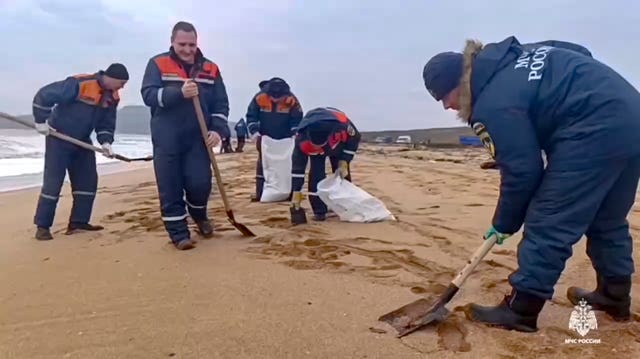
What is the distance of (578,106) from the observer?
8.17 feet

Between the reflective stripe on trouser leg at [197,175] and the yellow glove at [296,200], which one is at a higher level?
the reflective stripe on trouser leg at [197,175]

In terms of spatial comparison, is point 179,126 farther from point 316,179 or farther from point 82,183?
point 316,179

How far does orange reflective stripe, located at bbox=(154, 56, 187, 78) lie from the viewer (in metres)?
4.59

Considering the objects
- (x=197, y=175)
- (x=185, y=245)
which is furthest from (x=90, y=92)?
(x=185, y=245)

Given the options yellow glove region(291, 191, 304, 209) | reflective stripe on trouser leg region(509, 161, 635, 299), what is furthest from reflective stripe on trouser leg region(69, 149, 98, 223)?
reflective stripe on trouser leg region(509, 161, 635, 299)

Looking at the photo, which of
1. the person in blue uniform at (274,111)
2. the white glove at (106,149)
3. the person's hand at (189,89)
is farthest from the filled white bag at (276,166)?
the person's hand at (189,89)

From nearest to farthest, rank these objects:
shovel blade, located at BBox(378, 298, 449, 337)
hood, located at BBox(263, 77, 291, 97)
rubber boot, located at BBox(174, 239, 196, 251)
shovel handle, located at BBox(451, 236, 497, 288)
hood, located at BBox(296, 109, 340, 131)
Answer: shovel blade, located at BBox(378, 298, 449, 337) → shovel handle, located at BBox(451, 236, 497, 288) → rubber boot, located at BBox(174, 239, 196, 251) → hood, located at BBox(296, 109, 340, 131) → hood, located at BBox(263, 77, 291, 97)

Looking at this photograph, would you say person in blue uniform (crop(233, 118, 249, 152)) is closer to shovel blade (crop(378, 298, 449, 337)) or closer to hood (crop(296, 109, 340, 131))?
hood (crop(296, 109, 340, 131))

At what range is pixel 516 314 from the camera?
2.71 m

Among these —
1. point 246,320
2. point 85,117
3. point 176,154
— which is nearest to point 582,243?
point 246,320

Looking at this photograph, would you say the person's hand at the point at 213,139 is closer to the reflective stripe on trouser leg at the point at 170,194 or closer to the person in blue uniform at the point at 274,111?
the reflective stripe on trouser leg at the point at 170,194

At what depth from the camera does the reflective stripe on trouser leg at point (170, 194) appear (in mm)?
4605

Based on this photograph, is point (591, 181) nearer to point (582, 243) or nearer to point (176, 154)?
point (582, 243)

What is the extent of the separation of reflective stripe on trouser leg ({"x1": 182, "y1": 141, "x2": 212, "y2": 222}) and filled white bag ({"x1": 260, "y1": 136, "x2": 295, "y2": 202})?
8.41 feet
